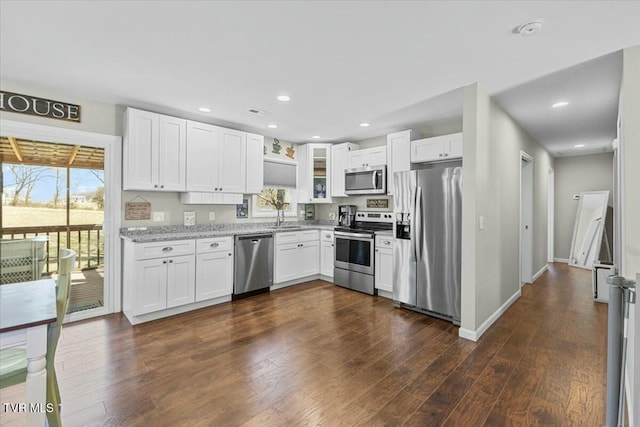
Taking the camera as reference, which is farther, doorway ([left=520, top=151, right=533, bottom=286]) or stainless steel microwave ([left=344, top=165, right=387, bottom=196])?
doorway ([left=520, top=151, right=533, bottom=286])

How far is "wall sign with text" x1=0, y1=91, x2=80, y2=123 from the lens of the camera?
279 centimetres

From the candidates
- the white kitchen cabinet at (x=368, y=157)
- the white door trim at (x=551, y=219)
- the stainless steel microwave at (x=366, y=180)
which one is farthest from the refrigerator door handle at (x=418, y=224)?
the white door trim at (x=551, y=219)

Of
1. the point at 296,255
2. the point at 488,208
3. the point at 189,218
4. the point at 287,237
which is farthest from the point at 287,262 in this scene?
the point at 488,208

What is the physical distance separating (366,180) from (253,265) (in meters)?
2.16

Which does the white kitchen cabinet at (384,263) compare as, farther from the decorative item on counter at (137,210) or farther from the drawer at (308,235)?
the decorative item on counter at (137,210)

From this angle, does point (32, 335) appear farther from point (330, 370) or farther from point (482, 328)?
point (482, 328)

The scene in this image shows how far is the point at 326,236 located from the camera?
487 centimetres

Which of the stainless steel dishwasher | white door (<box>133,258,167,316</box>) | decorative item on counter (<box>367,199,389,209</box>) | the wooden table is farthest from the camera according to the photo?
decorative item on counter (<box>367,199,389,209</box>)

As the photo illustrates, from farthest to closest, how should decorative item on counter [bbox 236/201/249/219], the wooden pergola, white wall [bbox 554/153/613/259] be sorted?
1. white wall [bbox 554/153/613/259]
2. decorative item on counter [bbox 236/201/249/219]
3. the wooden pergola

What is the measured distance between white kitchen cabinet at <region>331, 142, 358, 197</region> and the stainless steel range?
76cm

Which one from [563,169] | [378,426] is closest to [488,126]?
[378,426]

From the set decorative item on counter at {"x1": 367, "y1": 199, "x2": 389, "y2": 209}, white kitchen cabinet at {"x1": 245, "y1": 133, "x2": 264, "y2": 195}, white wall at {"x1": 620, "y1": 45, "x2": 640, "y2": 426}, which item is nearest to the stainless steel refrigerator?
decorative item on counter at {"x1": 367, "y1": 199, "x2": 389, "y2": 209}

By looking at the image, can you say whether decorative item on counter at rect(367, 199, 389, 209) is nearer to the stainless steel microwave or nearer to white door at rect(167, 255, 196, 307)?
the stainless steel microwave

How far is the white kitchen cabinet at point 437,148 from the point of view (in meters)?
3.58
